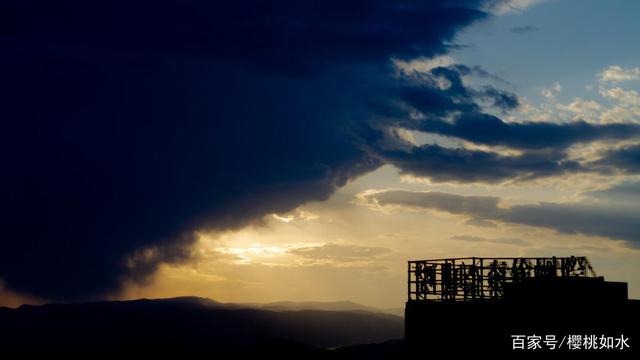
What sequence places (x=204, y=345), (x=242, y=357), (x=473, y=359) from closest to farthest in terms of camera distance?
(x=473, y=359)
(x=242, y=357)
(x=204, y=345)

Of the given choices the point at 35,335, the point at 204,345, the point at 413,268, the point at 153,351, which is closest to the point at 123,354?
the point at 153,351

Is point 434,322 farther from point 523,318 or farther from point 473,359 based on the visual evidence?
point 523,318

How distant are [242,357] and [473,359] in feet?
92.3

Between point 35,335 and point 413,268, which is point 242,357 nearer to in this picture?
point 413,268

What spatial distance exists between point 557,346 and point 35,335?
201950 millimetres

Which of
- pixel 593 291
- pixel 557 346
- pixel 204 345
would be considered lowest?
pixel 204 345

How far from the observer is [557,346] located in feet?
79.8

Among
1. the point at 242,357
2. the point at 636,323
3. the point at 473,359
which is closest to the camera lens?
the point at 636,323

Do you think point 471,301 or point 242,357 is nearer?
point 471,301

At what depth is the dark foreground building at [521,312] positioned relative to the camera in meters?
24.3

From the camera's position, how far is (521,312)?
2544 centimetres

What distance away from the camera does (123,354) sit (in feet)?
169

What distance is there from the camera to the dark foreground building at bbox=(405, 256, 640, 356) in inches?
955

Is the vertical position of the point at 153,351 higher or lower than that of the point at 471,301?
lower
